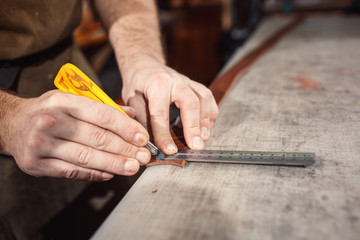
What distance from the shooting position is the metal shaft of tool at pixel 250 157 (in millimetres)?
584

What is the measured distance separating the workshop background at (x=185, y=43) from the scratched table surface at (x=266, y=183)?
0.29 metres

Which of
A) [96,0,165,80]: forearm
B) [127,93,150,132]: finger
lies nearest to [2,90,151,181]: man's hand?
[127,93,150,132]: finger

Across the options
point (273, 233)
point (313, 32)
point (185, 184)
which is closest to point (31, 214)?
point (185, 184)

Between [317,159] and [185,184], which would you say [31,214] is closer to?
[185,184]

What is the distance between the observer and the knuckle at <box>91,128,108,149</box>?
23.5 inches

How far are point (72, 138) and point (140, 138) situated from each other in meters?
0.15

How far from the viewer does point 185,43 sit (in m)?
5.09

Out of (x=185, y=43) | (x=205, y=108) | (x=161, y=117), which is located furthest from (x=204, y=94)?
(x=185, y=43)

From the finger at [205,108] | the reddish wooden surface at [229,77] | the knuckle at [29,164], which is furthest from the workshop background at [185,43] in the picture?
the knuckle at [29,164]

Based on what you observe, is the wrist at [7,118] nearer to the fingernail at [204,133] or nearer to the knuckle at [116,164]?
the knuckle at [116,164]

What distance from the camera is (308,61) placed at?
129cm

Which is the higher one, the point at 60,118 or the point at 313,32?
the point at 60,118

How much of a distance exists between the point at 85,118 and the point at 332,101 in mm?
772

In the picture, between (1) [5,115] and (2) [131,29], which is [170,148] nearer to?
(1) [5,115]
